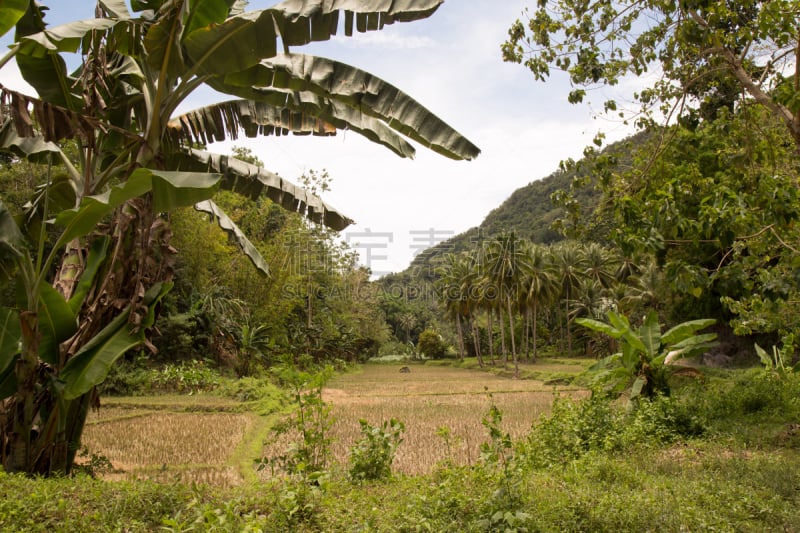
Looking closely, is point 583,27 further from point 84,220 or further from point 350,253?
point 350,253

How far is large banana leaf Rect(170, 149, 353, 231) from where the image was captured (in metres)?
7.23

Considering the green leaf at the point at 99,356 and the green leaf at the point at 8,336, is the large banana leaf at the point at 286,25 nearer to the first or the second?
the green leaf at the point at 99,356

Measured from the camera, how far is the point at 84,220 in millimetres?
4555

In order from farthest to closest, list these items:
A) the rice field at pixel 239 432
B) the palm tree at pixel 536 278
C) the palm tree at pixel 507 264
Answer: the palm tree at pixel 536 278 → the palm tree at pixel 507 264 → the rice field at pixel 239 432

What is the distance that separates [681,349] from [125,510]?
34.3 feet

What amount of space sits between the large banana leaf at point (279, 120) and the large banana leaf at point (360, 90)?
1.30 feet

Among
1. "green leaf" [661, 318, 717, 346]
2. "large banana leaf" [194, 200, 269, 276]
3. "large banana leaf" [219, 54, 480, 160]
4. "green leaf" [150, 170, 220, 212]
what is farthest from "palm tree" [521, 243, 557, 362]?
"green leaf" [150, 170, 220, 212]

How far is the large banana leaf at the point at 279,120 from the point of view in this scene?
6.22 meters

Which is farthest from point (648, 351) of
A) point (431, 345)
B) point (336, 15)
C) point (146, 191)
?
point (431, 345)

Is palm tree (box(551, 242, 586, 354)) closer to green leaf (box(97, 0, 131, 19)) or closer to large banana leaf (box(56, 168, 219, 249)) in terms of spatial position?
green leaf (box(97, 0, 131, 19))

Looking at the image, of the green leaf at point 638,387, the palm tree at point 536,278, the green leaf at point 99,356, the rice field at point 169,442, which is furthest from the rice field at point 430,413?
the palm tree at point 536,278

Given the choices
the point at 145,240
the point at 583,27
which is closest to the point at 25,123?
the point at 145,240

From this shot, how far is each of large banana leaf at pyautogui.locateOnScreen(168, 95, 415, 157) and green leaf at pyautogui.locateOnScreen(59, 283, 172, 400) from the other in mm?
2757

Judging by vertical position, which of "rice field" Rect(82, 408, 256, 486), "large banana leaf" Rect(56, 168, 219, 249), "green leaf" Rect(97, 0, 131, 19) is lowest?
"rice field" Rect(82, 408, 256, 486)
